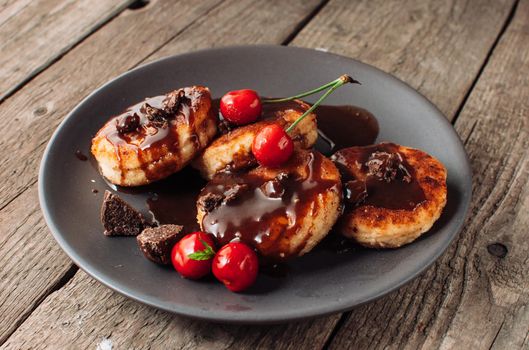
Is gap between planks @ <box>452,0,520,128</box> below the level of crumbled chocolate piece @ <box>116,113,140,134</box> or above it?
below

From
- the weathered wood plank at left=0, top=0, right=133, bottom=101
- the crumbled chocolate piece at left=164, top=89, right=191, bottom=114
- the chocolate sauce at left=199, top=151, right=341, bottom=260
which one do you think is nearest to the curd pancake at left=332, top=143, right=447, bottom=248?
the chocolate sauce at left=199, top=151, right=341, bottom=260

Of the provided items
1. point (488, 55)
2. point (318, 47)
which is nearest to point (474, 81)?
point (488, 55)

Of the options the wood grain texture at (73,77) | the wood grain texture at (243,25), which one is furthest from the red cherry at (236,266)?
the wood grain texture at (243,25)

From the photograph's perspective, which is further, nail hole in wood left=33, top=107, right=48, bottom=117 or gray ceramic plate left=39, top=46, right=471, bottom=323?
nail hole in wood left=33, top=107, right=48, bottom=117

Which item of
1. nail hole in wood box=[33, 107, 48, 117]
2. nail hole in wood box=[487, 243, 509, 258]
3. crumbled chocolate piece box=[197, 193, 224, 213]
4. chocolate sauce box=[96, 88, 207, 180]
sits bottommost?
nail hole in wood box=[487, 243, 509, 258]

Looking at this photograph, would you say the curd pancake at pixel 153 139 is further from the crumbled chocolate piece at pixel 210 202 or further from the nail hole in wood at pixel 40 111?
the nail hole in wood at pixel 40 111

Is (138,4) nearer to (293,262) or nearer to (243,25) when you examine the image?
(243,25)

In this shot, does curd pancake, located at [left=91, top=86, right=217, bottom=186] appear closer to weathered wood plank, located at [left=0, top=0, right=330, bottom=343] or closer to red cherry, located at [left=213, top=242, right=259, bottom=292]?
weathered wood plank, located at [left=0, top=0, right=330, bottom=343]
